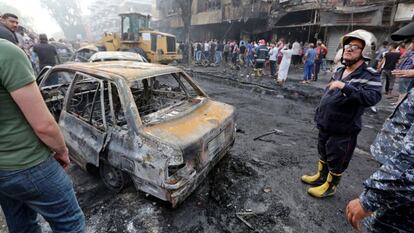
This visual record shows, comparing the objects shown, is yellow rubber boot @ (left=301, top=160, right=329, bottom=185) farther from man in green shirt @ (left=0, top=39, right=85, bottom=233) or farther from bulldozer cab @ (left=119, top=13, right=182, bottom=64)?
bulldozer cab @ (left=119, top=13, right=182, bottom=64)

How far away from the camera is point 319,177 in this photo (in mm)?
3197

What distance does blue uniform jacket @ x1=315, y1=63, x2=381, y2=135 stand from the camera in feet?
7.60

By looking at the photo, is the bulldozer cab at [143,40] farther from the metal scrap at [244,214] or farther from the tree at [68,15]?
the tree at [68,15]

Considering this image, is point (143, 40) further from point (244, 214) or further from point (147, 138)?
point (244, 214)

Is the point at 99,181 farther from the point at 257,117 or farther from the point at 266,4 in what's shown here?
the point at 266,4

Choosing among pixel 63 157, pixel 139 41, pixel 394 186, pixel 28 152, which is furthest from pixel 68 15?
pixel 394 186

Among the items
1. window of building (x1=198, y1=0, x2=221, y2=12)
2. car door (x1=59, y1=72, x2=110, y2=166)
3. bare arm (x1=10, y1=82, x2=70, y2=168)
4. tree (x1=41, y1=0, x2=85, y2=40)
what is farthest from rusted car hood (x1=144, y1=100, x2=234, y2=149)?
tree (x1=41, y1=0, x2=85, y2=40)

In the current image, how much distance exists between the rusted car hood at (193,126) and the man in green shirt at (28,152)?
1.00 metres

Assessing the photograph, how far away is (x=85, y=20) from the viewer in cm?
5688

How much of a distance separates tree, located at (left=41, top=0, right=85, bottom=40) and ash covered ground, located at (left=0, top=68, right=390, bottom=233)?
52.0 meters

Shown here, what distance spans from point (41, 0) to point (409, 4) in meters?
54.5

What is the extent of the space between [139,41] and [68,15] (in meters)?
43.6

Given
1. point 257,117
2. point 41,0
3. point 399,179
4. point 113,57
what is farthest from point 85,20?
point 399,179

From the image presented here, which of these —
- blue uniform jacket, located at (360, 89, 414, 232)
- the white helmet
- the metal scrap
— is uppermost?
the white helmet
